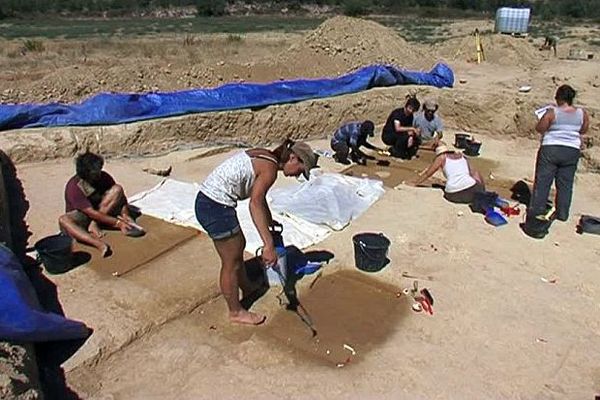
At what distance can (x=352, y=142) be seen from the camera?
905 cm

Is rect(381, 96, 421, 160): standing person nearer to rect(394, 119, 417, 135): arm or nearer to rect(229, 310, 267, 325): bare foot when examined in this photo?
rect(394, 119, 417, 135): arm

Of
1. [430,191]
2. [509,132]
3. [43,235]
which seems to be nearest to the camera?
[43,235]

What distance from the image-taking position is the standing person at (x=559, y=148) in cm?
627

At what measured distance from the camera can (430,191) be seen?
790 cm

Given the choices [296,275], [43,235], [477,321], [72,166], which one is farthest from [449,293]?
[72,166]

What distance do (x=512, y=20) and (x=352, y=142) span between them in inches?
646

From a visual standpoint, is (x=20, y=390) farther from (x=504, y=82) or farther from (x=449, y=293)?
(x=504, y=82)

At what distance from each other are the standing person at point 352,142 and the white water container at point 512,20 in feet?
52.4

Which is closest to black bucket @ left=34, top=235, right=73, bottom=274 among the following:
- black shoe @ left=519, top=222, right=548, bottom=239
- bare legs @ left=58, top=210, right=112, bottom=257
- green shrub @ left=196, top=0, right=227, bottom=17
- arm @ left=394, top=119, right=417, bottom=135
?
bare legs @ left=58, top=210, right=112, bottom=257

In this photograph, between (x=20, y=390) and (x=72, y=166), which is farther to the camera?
(x=72, y=166)

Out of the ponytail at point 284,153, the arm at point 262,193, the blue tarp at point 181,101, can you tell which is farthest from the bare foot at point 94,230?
the blue tarp at point 181,101

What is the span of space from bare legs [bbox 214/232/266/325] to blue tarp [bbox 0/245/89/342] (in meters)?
1.14

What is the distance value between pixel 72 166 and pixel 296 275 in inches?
176

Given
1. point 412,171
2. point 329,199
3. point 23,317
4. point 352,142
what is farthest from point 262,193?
point 412,171
